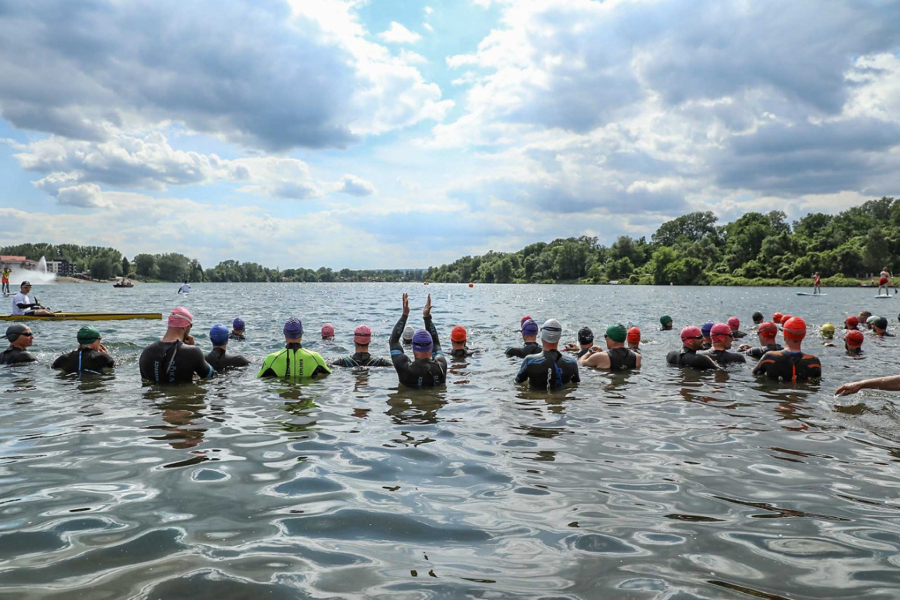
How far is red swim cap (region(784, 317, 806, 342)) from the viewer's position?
11328 millimetres

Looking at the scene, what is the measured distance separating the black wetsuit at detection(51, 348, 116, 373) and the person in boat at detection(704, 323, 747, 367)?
15.2 metres

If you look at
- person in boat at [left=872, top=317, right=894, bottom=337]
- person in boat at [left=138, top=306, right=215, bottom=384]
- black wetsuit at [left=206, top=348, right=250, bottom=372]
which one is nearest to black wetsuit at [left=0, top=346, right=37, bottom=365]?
black wetsuit at [left=206, top=348, right=250, bottom=372]

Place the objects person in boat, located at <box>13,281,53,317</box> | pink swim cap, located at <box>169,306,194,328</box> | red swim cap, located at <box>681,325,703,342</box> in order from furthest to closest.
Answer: person in boat, located at <box>13,281,53,317</box>, red swim cap, located at <box>681,325,703,342</box>, pink swim cap, located at <box>169,306,194,328</box>

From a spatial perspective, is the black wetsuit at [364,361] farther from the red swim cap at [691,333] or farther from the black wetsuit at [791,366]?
the black wetsuit at [791,366]

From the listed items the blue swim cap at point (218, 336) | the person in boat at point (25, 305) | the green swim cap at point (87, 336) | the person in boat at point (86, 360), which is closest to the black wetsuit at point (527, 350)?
the blue swim cap at point (218, 336)

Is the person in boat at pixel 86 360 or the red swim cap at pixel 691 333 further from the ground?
the red swim cap at pixel 691 333

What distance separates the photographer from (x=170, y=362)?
35.6 feet

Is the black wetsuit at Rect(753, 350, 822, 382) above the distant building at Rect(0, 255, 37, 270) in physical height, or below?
below

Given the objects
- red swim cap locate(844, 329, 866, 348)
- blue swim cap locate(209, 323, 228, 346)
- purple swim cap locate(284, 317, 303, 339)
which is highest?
purple swim cap locate(284, 317, 303, 339)

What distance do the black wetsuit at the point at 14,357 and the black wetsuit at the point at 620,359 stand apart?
14.9m

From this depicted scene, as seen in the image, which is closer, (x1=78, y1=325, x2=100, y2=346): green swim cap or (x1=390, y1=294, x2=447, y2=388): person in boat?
(x1=390, y1=294, x2=447, y2=388): person in boat

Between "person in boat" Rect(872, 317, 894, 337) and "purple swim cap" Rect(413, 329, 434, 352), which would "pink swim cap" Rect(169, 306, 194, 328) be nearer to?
"purple swim cap" Rect(413, 329, 434, 352)

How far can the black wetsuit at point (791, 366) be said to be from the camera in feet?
38.1

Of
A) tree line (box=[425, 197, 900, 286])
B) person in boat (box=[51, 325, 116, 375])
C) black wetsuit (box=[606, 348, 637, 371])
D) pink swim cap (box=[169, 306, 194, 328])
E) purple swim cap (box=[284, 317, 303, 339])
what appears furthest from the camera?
tree line (box=[425, 197, 900, 286])
